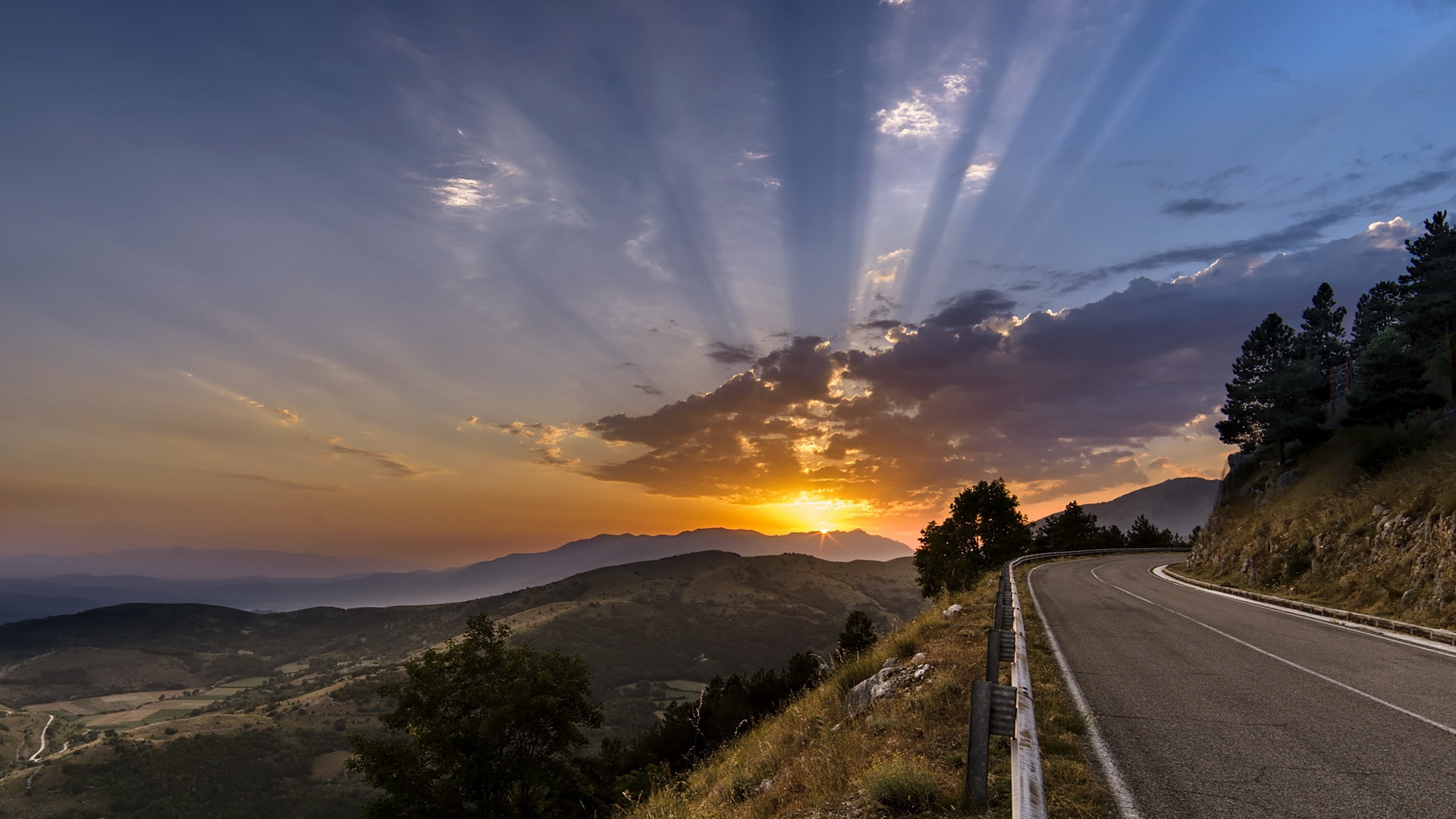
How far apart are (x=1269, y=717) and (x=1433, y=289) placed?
54474 mm

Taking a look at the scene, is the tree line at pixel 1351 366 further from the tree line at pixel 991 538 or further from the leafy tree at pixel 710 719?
the leafy tree at pixel 710 719

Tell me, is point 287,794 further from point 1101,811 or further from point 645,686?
point 1101,811

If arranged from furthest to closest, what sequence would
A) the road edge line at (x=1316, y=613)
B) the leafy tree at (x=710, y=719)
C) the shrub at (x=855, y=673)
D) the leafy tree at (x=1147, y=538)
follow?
the leafy tree at (x=1147, y=538), the leafy tree at (x=710, y=719), the road edge line at (x=1316, y=613), the shrub at (x=855, y=673)

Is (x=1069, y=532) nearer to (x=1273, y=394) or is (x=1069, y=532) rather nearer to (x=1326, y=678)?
(x=1273, y=394)

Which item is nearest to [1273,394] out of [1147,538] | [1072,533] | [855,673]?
[1147,538]

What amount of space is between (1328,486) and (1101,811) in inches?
1349

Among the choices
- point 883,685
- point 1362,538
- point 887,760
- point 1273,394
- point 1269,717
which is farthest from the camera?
point 1273,394

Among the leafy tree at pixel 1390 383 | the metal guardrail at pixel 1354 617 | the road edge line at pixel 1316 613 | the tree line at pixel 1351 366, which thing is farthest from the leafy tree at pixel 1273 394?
the metal guardrail at pixel 1354 617

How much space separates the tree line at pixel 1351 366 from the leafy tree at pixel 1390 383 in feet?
0.15

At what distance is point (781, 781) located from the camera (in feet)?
22.9

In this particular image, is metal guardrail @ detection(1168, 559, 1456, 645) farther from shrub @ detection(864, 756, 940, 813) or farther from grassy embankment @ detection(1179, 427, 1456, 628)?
shrub @ detection(864, 756, 940, 813)

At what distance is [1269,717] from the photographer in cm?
762

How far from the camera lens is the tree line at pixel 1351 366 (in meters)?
30.6

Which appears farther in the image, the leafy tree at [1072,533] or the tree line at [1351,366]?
the leafy tree at [1072,533]
